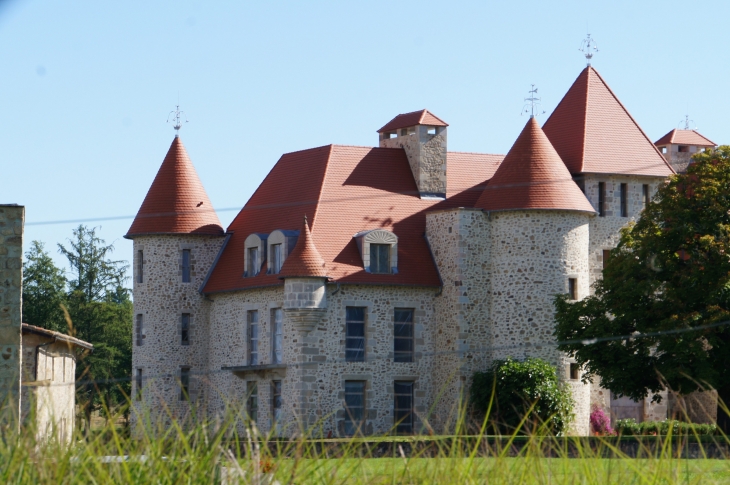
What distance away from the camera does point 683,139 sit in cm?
5022

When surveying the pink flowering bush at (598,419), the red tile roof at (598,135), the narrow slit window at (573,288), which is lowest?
the pink flowering bush at (598,419)

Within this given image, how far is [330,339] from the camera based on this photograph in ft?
132

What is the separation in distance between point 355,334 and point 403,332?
165 cm

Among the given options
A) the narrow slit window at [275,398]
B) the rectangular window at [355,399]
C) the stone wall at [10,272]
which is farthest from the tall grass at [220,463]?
the narrow slit window at [275,398]

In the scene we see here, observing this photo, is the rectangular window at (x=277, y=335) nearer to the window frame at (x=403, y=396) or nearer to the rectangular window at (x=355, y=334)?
the rectangular window at (x=355, y=334)

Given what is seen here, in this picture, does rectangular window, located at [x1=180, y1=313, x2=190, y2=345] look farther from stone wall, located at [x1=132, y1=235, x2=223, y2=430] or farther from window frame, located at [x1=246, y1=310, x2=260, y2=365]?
window frame, located at [x1=246, y1=310, x2=260, y2=365]

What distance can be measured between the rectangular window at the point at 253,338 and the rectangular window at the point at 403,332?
4434mm

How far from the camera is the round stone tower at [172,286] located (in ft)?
145

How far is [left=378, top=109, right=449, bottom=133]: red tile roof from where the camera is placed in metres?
44.2

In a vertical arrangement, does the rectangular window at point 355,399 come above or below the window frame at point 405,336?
below

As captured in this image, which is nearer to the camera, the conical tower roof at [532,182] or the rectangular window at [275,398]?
the conical tower roof at [532,182]

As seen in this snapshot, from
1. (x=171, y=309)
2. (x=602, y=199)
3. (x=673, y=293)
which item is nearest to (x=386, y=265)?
(x=602, y=199)

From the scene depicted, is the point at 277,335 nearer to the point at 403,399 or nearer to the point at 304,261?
the point at 304,261

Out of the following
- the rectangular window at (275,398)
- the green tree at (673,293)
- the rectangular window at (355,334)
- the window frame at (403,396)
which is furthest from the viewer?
the rectangular window at (275,398)
